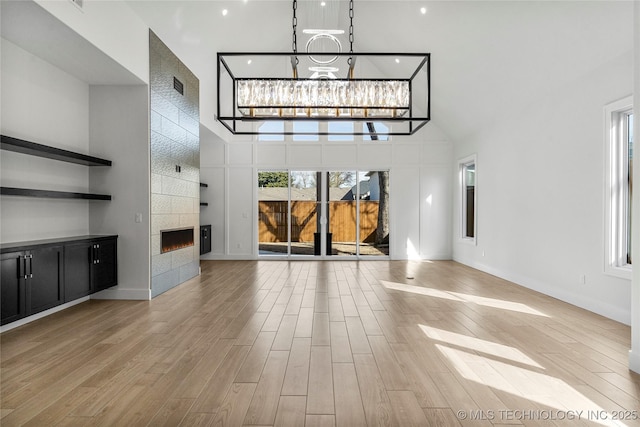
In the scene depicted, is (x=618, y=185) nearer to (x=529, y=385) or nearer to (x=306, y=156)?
(x=529, y=385)

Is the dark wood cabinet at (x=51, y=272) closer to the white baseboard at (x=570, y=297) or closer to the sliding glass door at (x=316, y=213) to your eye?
the sliding glass door at (x=316, y=213)

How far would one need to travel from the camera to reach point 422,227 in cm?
952

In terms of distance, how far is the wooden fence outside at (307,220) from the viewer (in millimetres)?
9523

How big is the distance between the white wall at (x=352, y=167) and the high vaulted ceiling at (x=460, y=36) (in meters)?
1.29

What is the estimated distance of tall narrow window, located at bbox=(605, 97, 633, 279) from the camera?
4.26 meters

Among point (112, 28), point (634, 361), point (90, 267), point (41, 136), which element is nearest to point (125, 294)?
point (90, 267)

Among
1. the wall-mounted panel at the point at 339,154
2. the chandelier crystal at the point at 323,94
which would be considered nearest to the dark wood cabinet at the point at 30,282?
the chandelier crystal at the point at 323,94

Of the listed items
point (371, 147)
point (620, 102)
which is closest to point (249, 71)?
point (371, 147)

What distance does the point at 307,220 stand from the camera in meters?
9.56

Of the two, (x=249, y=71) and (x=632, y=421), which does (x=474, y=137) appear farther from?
(x=632, y=421)

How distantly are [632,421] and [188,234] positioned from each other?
5.98 metres

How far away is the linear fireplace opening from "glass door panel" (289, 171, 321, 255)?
11.0 ft

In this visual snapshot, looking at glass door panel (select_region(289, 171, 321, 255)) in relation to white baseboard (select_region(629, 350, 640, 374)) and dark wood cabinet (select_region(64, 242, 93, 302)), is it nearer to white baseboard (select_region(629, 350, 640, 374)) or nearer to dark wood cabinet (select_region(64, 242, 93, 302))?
dark wood cabinet (select_region(64, 242, 93, 302))

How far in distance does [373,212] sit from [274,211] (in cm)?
252
